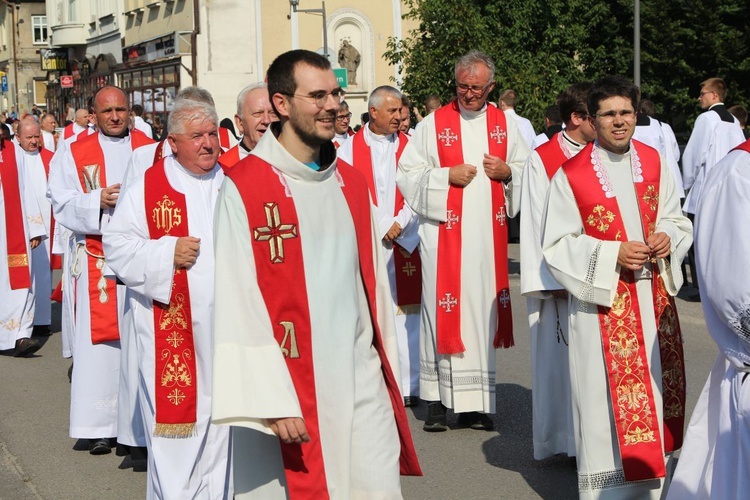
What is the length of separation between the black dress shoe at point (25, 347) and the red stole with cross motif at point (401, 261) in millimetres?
4122

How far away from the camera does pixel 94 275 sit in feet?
26.1

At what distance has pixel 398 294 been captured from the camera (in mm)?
8883

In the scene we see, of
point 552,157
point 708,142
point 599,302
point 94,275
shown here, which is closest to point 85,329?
point 94,275

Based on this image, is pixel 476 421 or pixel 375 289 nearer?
pixel 375 289

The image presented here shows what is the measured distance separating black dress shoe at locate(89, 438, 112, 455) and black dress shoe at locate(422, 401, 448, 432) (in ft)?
6.50

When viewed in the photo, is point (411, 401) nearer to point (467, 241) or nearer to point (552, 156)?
point (467, 241)

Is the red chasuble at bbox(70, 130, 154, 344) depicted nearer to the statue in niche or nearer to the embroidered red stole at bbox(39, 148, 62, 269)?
the embroidered red stole at bbox(39, 148, 62, 269)

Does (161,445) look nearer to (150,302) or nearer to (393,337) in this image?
(150,302)

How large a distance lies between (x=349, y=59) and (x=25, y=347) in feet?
83.0

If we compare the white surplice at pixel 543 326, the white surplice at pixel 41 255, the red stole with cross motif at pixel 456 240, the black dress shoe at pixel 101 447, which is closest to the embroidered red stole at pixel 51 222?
the white surplice at pixel 41 255

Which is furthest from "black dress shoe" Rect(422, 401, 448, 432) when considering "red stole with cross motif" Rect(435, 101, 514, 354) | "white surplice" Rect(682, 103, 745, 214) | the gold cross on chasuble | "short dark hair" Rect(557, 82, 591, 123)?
"white surplice" Rect(682, 103, 745, 214)

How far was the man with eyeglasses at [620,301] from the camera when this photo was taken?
575cm

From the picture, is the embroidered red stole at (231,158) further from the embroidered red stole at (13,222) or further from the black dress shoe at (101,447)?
the embroidered red stole at (13,222)

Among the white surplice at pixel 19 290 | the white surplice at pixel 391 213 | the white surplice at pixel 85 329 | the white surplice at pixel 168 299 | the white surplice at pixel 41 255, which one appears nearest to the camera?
the white surplice at pixel 168 299
